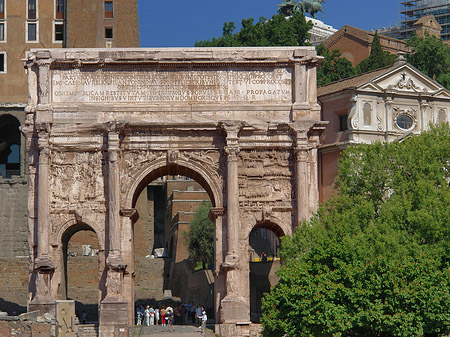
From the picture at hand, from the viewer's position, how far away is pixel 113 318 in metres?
48.0

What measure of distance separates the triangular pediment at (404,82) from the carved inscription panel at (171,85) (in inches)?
437

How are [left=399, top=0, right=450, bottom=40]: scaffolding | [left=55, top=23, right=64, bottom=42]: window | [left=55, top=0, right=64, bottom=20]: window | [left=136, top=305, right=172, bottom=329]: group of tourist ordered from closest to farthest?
[left=136, top=305, right=172, bottom=329]: group of tourist
[left=55, top=23, right=64, bottom=42]: window
[left=55, top=0, right=64, bottom=20]: window
[left=399, top=0, right=450, bottom=40]: scaffolding

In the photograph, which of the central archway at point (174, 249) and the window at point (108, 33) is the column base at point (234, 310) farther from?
the window at point (108, 33)

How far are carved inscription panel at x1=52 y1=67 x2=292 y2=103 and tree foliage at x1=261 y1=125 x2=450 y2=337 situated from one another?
6.78 meters

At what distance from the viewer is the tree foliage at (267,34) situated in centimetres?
8012

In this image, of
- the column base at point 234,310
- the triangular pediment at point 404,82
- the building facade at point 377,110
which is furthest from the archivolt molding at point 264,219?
the triangular pediment at point 404,82

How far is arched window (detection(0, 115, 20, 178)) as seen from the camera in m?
78.1

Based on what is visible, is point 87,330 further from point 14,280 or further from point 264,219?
point 14,280

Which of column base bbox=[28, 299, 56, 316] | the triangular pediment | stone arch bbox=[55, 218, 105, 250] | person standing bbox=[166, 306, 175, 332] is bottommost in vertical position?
person standing bbox=[166, 306, 175, 332]

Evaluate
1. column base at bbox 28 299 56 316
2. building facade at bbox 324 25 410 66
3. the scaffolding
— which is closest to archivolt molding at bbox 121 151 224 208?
column base at bbox 28 299 56 316

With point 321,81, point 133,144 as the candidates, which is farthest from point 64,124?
point 321,81

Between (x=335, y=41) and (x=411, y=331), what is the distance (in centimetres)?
5199

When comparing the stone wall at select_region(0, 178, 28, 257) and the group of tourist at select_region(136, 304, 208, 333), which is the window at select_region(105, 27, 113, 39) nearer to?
the stone wall at select_region(0, 178, 28, 257)

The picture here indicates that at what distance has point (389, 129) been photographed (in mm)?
61094
